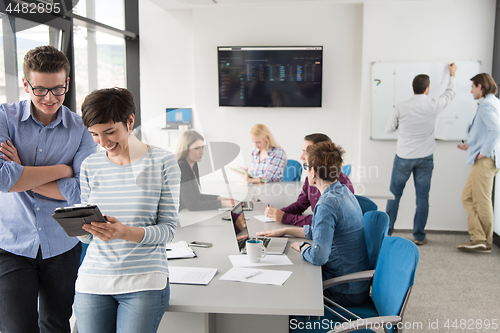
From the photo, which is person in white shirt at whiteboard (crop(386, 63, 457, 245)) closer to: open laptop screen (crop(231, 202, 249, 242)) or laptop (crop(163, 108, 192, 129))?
laptop (crop(163, 108, 192, 129))

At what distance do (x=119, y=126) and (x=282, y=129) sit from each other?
13.5 feet

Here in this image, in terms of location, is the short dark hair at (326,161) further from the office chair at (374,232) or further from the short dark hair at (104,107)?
the short dark hair at (104,107)

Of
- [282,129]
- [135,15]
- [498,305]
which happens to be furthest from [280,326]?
[135,15]

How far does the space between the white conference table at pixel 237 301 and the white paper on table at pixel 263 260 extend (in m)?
0.03

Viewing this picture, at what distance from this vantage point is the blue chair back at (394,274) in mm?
1675

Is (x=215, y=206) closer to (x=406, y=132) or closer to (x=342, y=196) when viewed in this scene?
(x=342, y=196)

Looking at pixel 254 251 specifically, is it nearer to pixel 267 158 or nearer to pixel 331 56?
pixel 267 158

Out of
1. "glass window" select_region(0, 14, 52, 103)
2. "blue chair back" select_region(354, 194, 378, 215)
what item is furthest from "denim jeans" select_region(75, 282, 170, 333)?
"glass window" select_region(0, 14, 52, 103)

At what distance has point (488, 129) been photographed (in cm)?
424

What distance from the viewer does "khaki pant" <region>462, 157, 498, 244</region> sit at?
4.38m

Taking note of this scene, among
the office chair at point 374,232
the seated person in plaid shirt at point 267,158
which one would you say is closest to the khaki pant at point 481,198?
the seated person in plaid shirt at point 267,158

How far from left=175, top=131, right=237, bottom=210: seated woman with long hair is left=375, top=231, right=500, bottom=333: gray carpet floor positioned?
1.69 meters

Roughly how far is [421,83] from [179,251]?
145 inches

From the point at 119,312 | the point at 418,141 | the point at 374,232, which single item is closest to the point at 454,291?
the point at 374,232
